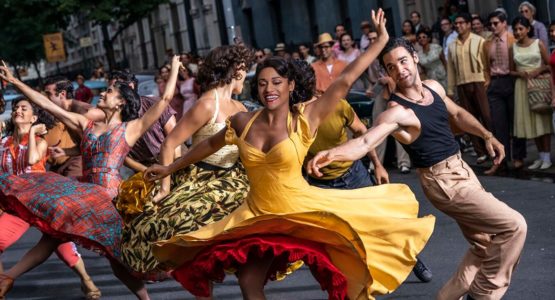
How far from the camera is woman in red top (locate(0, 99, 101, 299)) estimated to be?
10047mm

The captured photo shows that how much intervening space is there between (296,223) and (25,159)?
459cm

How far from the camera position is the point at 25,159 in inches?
404

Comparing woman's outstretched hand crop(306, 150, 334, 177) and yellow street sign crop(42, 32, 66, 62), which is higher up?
yellow street sign crop(42, 32, 66, 62)

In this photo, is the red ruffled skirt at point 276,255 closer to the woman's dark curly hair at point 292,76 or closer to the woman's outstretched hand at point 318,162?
the woman's outstretched hand at point 318,162

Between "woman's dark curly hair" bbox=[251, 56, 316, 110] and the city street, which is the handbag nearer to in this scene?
the city street

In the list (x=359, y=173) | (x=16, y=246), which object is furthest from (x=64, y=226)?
(x=16, y=246)

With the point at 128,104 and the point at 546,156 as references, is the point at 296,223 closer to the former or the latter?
the point at 128,104

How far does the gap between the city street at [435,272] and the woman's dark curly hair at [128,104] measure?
1708mm

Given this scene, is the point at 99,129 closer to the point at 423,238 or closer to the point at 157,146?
the point at 157,146

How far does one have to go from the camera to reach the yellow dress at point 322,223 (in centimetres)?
630

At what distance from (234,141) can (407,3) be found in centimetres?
2351

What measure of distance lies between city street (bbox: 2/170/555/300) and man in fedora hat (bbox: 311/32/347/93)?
3.76m

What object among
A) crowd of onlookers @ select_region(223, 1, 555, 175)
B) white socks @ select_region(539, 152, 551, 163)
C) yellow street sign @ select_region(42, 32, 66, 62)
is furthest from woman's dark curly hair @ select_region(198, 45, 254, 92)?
yellow street sign @ select_region(42, 32, 66, 62)

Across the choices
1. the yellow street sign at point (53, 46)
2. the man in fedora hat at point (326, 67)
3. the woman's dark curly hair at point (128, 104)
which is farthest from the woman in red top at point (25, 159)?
the yellow street sign at point (53, 46)
